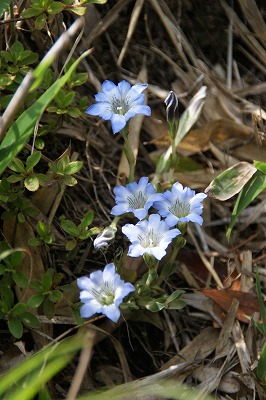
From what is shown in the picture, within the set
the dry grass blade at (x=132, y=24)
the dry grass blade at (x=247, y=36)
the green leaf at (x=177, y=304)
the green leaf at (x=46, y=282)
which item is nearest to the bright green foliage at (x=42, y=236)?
the green leaf at (x=46, y=282)

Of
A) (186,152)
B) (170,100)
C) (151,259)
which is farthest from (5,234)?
(186,152)

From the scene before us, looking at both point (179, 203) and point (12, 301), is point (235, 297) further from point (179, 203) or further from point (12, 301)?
point (12, 301)

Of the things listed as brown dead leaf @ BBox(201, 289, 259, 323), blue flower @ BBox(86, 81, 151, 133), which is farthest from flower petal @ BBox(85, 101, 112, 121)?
brown dead leaf @ BBox(201, 289, 259, 323)

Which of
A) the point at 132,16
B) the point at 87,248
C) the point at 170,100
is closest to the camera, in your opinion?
the point at 170,100

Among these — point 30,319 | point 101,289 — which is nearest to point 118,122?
point 101,289

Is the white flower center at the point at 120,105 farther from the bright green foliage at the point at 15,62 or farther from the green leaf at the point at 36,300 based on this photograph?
the green leaf at the point at 36,300

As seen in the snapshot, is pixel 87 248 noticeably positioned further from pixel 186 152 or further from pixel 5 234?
pixel 186 152
